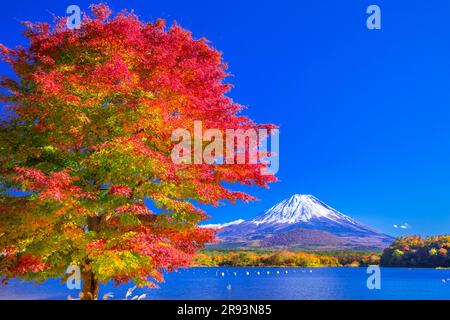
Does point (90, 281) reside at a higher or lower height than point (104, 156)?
lower

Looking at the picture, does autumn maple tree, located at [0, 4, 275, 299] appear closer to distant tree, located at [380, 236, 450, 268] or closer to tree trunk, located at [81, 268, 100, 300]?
tree trunk, located at [81, 268, 100, 300]

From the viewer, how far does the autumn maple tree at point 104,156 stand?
10.7 metres

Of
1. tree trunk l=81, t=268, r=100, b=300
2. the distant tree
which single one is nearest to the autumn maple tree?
tree trunk l=81, t=268, r=100, b=300

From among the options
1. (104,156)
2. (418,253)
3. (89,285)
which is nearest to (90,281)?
(89,285)

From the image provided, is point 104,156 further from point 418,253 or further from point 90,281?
point 418,253

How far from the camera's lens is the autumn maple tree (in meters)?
10.7

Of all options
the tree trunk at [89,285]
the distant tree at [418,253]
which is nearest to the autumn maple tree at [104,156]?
the tree trunk at [89,285]

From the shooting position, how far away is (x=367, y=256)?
19300cm

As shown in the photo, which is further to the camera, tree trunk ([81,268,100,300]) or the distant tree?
the distant tree

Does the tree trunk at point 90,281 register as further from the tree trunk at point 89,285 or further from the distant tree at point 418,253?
the distant tree at point 418,253

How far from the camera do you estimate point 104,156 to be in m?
10.8
